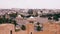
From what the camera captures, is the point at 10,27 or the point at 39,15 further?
the point at 39,15
